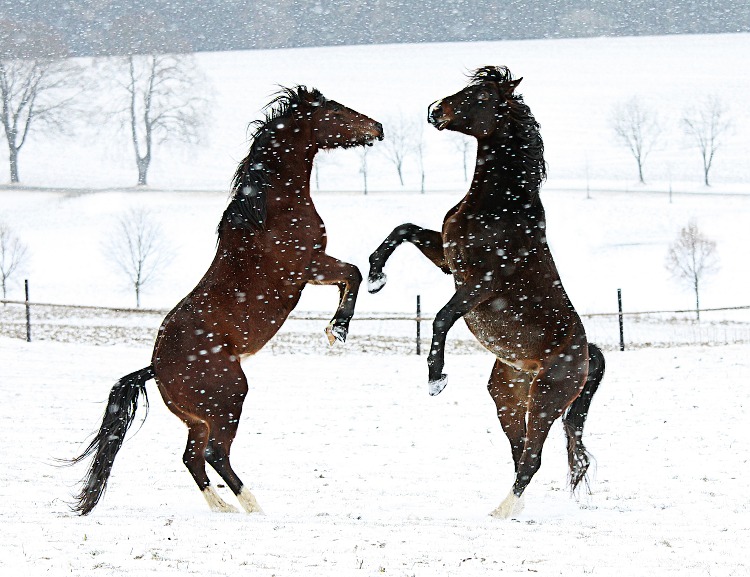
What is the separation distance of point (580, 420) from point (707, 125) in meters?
54.6

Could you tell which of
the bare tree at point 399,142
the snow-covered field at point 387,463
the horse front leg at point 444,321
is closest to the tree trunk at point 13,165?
the snow-covered field at point 387,463

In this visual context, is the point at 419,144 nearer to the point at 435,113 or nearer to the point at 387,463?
the point at 387,463

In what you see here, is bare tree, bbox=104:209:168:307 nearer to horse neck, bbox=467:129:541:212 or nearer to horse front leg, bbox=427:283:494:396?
horse neck, bbox=467:129:541:212

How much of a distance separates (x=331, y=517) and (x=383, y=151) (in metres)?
51.1

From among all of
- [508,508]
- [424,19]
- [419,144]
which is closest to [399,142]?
[419,144]

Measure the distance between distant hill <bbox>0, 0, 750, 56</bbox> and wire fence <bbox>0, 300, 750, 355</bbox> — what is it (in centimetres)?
6199

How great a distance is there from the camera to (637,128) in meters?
53.0

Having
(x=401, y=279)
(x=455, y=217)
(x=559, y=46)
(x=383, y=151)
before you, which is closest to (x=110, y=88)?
(x=383, y=151)

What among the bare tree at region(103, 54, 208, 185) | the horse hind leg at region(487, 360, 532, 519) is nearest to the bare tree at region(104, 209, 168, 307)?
the bare tree at region(103, 54, 208, 185)

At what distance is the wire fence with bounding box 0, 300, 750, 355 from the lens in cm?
1767

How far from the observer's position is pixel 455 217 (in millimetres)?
5332

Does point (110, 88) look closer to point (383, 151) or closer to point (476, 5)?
point (383, 151)

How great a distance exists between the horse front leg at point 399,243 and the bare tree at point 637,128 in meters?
49.2

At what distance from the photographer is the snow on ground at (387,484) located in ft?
14.4
